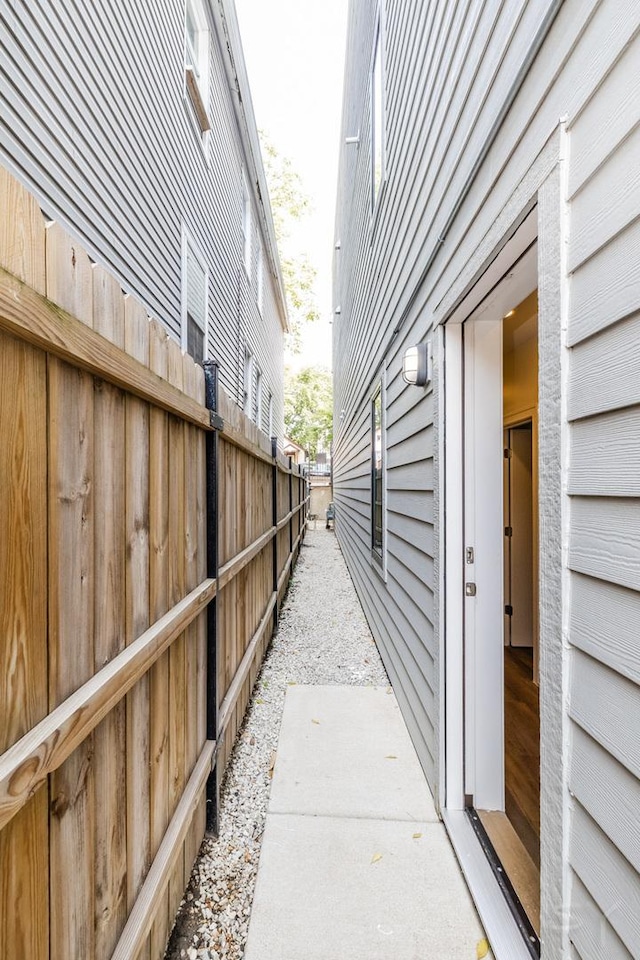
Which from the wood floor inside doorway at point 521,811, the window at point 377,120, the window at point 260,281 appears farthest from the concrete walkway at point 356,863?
the window at point 260,281

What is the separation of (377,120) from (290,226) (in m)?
14.4

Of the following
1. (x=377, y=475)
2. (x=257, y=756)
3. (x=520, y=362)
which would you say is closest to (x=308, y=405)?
→ (x=377, y=475)

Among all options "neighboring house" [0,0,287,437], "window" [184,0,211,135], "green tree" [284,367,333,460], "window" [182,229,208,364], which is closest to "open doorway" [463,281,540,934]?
"neighboring house" [0,0,287,437]

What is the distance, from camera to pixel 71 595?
0.96 m

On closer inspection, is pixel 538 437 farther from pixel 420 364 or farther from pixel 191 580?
pixel 191 580

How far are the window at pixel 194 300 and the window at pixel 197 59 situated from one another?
4.71 ft

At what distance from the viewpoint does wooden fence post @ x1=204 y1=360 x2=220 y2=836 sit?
2.02 metres

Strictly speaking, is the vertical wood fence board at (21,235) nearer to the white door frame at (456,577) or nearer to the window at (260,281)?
the white door frame at (456,577)

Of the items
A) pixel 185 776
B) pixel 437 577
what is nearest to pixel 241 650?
pixel 185 776

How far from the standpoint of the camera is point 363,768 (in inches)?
98.4

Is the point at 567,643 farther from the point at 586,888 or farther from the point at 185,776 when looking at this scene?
the point at 185,776

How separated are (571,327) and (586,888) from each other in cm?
121

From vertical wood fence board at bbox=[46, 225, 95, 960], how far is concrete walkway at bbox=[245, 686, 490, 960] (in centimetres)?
88

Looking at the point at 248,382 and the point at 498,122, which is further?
the point at 248,382
